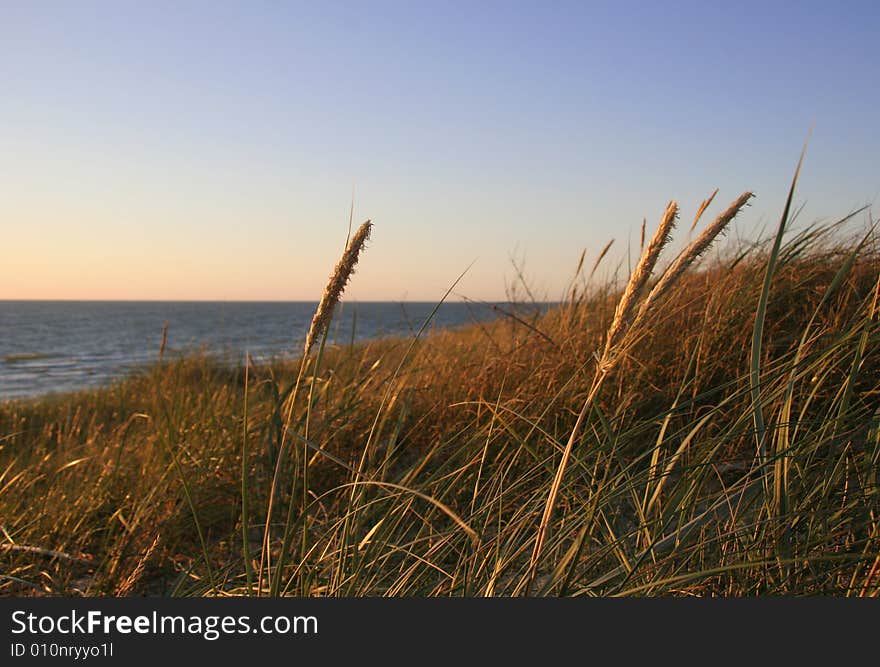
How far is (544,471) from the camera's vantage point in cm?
228

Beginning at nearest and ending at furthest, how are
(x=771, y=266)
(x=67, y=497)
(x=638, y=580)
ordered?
(x=771, y=266) < (x=638, y=580) < (x=67, y=497)

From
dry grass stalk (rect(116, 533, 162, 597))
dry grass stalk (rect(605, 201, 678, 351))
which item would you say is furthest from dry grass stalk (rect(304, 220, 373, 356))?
dry grass stalk (rect(116, 533, 162, 597))

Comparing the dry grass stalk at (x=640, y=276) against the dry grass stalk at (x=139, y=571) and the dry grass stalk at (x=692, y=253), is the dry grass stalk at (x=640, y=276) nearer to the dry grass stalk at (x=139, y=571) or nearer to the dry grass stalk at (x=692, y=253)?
the dry grass stalk at (x=692, y=253)

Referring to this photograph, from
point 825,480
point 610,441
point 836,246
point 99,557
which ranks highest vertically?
point 836,246

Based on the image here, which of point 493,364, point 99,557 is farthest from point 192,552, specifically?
point 493,364

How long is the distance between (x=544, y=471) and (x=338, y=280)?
141 centimetres

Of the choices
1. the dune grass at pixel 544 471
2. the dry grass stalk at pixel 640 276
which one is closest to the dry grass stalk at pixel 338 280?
the dune grass at pixel 544 471

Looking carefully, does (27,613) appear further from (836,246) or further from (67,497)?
(836,246)

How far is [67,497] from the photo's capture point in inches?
125

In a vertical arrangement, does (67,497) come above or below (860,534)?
below

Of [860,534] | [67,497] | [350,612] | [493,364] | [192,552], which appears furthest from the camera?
[493,364]

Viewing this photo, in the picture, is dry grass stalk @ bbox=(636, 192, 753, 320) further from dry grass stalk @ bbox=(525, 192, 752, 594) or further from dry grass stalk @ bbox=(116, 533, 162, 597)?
dry grass stalk @ bbox=(116, 533, 162, 597)

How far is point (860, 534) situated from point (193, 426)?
3273 millimetres

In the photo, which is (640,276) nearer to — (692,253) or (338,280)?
(692,253)
